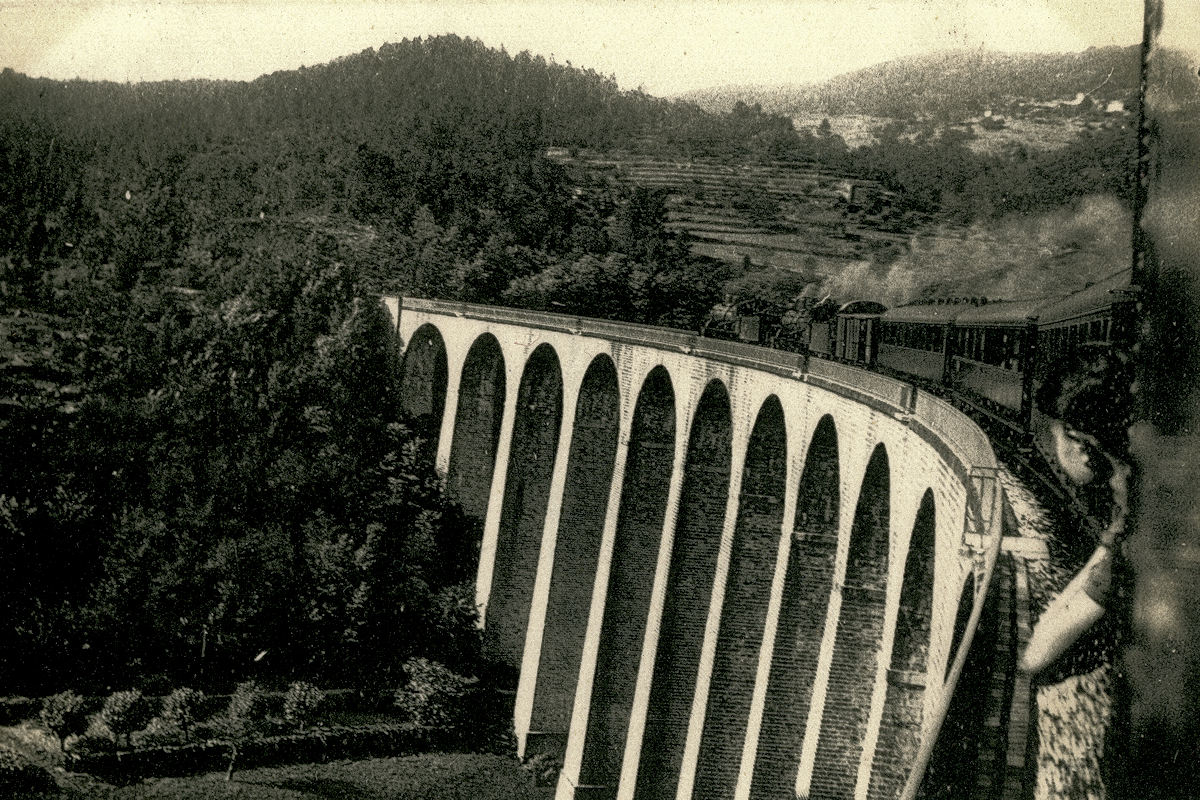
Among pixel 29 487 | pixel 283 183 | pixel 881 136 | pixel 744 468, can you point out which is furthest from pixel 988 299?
pixel 283 183

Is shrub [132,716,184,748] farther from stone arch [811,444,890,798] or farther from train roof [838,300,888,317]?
train roof [838,300,888,317]

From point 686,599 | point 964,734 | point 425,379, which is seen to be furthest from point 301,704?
point 964,734

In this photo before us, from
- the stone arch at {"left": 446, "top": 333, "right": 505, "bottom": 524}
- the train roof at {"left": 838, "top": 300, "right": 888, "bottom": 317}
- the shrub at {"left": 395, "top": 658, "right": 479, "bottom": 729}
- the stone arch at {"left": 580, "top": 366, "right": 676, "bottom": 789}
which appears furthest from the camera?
the stone arch at {"left": 446, "top": 333, "right": 505, "bottom": 524}

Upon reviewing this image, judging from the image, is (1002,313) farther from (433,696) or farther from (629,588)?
(433,696)

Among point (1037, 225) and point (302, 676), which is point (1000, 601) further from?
point (1037, 225)

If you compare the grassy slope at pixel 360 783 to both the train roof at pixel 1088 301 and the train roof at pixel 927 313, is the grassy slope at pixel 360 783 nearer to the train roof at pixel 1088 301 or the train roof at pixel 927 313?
the train roof at pixel 927 313

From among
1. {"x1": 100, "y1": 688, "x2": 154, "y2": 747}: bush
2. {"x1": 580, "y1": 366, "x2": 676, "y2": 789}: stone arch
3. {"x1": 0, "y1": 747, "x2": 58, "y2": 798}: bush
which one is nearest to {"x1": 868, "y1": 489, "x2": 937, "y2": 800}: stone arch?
{"x1": 580, "y1": 366, "x2": 676, "y2": 789}: stone arch
